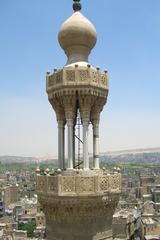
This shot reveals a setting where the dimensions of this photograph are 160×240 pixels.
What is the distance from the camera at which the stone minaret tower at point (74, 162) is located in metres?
7.71

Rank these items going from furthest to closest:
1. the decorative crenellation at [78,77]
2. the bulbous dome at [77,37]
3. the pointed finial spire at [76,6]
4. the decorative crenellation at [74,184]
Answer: the pointed finial spire at [76,6] → the bulbous dome at [77,37] → the decorative crenellation at [78,77] → the decorative crenellation at [74,184]

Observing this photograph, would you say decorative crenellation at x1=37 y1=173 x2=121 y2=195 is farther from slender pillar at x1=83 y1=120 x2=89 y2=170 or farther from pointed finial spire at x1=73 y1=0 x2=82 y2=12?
pointed finial spire at x1=73 y1=0 x2=82 y2=12

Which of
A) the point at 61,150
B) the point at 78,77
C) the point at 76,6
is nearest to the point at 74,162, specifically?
the point at 61,150

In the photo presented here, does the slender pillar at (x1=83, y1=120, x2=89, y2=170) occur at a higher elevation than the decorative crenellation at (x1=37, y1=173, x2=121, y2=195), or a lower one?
higher

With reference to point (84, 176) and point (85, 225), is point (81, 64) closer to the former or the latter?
point (84, 176)

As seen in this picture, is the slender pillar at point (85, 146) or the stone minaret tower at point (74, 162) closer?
the stone minaret tower at point (74, 162)

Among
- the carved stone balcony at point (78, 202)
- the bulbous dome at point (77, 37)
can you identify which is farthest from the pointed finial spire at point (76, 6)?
the carved stone balcony at point (78, 202)

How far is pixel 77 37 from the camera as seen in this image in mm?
8617

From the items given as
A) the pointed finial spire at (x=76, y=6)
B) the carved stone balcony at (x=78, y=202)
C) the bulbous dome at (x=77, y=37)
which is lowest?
the carved stone balcony at (x=78, y=202)

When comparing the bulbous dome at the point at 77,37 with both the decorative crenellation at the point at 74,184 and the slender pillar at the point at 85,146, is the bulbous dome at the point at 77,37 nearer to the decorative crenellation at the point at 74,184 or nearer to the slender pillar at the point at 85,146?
the slender pillar at the point at 85,146

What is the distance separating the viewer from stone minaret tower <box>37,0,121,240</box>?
7.71m

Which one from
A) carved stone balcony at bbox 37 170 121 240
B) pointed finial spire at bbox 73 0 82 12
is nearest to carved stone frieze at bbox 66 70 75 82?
pointed finial spire at bbox 73 0 82 12

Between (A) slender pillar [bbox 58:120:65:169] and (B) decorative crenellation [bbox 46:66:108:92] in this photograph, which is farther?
(A) slender pillar [bbox 58:120:65:169]

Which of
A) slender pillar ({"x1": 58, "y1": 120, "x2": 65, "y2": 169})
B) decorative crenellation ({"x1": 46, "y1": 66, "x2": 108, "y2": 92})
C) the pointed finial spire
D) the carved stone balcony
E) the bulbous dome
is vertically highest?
the pointed finial spire
